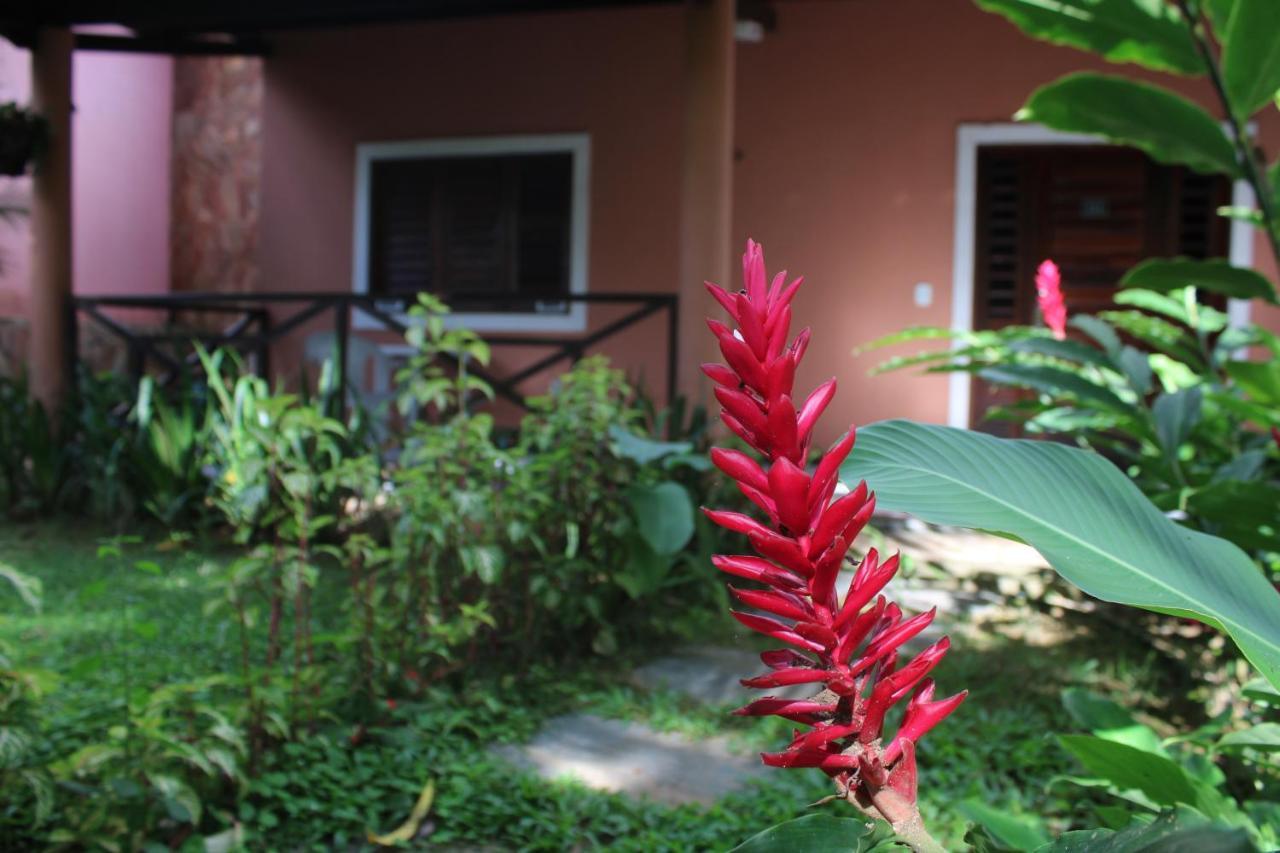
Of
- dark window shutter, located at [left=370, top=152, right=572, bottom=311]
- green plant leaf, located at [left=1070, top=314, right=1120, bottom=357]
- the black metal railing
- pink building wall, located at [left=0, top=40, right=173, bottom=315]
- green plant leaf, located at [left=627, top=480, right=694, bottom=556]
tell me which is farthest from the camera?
pink building wall, located at [left=0, top=40, right=173, bottom=315]

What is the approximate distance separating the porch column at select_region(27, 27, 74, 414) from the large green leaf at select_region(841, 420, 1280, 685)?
667 centimetres

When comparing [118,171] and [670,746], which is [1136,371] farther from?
[118,171]

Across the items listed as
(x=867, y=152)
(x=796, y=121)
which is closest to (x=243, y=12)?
(x=796, y=121)

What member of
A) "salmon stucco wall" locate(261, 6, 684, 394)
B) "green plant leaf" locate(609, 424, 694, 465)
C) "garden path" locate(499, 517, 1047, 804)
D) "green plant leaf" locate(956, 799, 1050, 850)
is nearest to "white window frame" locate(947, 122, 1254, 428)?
"salmon stucco wall" locate(261, 6, 684, 394)

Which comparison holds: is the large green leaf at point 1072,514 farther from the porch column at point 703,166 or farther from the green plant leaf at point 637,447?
the porch column at point 703,166

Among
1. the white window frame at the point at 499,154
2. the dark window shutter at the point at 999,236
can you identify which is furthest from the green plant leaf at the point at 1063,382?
the white window frame at the point at 499,154

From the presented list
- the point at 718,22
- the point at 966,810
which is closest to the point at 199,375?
the point at 718,22

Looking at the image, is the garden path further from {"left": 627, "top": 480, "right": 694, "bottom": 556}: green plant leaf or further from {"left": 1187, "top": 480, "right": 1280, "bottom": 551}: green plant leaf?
{"left": 1187, "top": 480, "right": 1280, "bottom": 551}: green plant leaf

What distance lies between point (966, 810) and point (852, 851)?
1.06m

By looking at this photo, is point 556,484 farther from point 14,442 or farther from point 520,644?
point 14,442

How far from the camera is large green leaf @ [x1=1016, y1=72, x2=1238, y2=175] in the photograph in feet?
4.83

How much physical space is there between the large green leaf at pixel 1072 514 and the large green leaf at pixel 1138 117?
85cm

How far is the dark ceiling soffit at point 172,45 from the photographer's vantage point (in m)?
7.65

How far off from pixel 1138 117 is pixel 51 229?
6.47 meters
